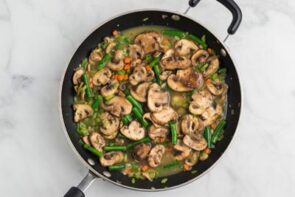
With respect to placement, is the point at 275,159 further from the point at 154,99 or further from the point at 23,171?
the point at 23,171

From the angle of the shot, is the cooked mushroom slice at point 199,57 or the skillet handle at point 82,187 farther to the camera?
the cooked mushroom slice at point 199,57

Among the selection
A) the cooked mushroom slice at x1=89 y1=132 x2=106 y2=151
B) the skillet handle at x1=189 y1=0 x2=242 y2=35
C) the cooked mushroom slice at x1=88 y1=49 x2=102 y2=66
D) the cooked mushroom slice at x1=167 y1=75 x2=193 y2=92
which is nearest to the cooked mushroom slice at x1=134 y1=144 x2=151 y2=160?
the cooked mushroom slice at x1=89 y1=132 x2=106 y2=151

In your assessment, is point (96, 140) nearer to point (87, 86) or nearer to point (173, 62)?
point (87, 86)

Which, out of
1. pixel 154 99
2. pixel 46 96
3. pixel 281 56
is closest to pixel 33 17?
pixel 46 96

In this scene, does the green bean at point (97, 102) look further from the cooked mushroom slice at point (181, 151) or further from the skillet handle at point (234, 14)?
the skillet handle at point (234, 14)

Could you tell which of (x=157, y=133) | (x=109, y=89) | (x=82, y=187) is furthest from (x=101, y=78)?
(x=82, y=187)

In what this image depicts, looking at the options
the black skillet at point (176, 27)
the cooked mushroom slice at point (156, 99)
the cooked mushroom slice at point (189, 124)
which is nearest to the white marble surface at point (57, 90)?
the black skillet at point (176, 27)
